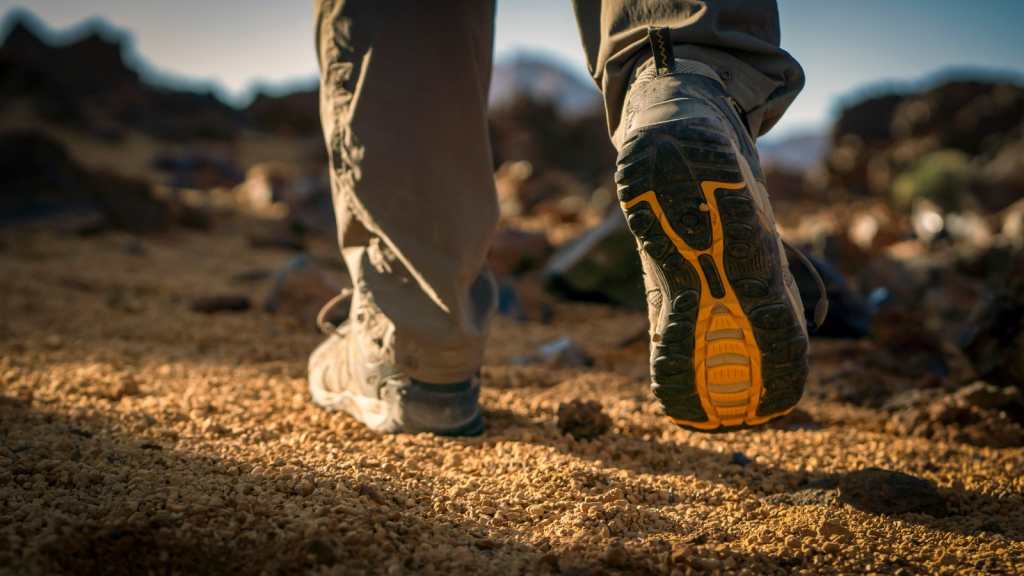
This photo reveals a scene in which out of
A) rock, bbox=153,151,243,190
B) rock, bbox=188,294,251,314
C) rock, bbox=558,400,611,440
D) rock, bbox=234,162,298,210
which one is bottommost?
rock, bbox=153,151,243,190

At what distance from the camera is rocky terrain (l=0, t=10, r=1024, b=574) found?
1258 mm

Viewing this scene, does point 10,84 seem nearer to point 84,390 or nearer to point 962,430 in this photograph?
point 84,390

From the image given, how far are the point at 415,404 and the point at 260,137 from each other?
1305 centimetres

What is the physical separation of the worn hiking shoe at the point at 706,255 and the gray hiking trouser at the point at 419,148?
0.15 metres

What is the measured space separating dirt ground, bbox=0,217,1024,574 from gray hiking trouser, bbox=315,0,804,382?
0.93ft

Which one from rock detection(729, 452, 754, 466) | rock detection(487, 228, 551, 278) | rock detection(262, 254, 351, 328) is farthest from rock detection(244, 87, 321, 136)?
rock detection(729, 452, 754, 466)

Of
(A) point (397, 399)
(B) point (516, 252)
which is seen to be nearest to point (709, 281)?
(A) point (397, 399)

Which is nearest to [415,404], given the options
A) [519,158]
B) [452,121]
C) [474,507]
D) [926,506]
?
[474,507]

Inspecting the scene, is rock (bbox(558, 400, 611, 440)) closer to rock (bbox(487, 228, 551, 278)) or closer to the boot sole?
the boot sole

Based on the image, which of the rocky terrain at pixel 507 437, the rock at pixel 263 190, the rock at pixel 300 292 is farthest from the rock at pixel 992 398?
the rock at pixel 263 190

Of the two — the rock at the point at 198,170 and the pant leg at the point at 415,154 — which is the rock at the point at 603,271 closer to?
the pant leg at the point at 415,154

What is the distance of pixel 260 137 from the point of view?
14.0 meters

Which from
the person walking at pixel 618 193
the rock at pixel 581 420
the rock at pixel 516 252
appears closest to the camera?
the person walking at pixel 618 193

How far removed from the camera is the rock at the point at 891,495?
4.90 ft
